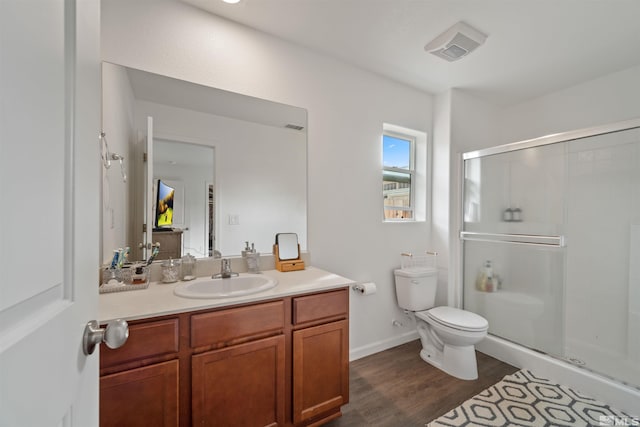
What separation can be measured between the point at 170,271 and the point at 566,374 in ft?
9.30

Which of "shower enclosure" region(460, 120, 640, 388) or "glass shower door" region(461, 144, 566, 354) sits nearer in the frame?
"shower enclosure" region(460, 120, 640, 388)

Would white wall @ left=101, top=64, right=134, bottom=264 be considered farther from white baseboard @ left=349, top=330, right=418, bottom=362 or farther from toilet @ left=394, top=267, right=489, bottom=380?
toilet @ left=394, top=267, right=489, bottom=380

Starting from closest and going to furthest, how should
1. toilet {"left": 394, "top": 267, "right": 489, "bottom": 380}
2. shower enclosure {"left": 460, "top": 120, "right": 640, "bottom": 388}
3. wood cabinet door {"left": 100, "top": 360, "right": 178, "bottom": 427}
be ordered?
wood cabinet door {"left": 100, "top": 360, "right": 178, "bottom": 427}, shower enclosure {"left": 460, "top": 120, "right": 640, "bottom": 388}, toilet {"left": 394, "top": 267, "right": 489, "bottom": 380}

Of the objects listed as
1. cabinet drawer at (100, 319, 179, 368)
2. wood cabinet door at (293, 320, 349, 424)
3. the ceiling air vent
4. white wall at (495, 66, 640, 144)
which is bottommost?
wood cabinet door at (293, 320, 349, 424)

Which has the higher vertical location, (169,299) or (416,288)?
(169,299)

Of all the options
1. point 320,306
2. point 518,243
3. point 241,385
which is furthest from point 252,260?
point 518,243

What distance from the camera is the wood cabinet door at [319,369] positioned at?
141cm

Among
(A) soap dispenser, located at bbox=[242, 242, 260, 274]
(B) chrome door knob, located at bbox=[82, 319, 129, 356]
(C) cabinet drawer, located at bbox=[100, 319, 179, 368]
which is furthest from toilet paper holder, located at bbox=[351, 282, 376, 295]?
(B) chrome door knob, located at bbox=[82, 319, 129, 356]

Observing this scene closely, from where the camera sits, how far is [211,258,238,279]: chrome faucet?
64.3 inches

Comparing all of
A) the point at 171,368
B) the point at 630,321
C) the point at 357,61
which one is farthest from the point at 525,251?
the point at 171,368

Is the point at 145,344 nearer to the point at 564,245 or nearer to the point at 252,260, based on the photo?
the point at 252,260

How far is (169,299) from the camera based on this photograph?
1.25 m

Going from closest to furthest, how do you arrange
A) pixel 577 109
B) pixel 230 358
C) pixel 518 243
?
pixel 230 358 < pixel 518 243 < pixel 577 109

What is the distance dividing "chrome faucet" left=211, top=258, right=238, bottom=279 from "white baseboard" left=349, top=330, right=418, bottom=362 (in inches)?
51.5
